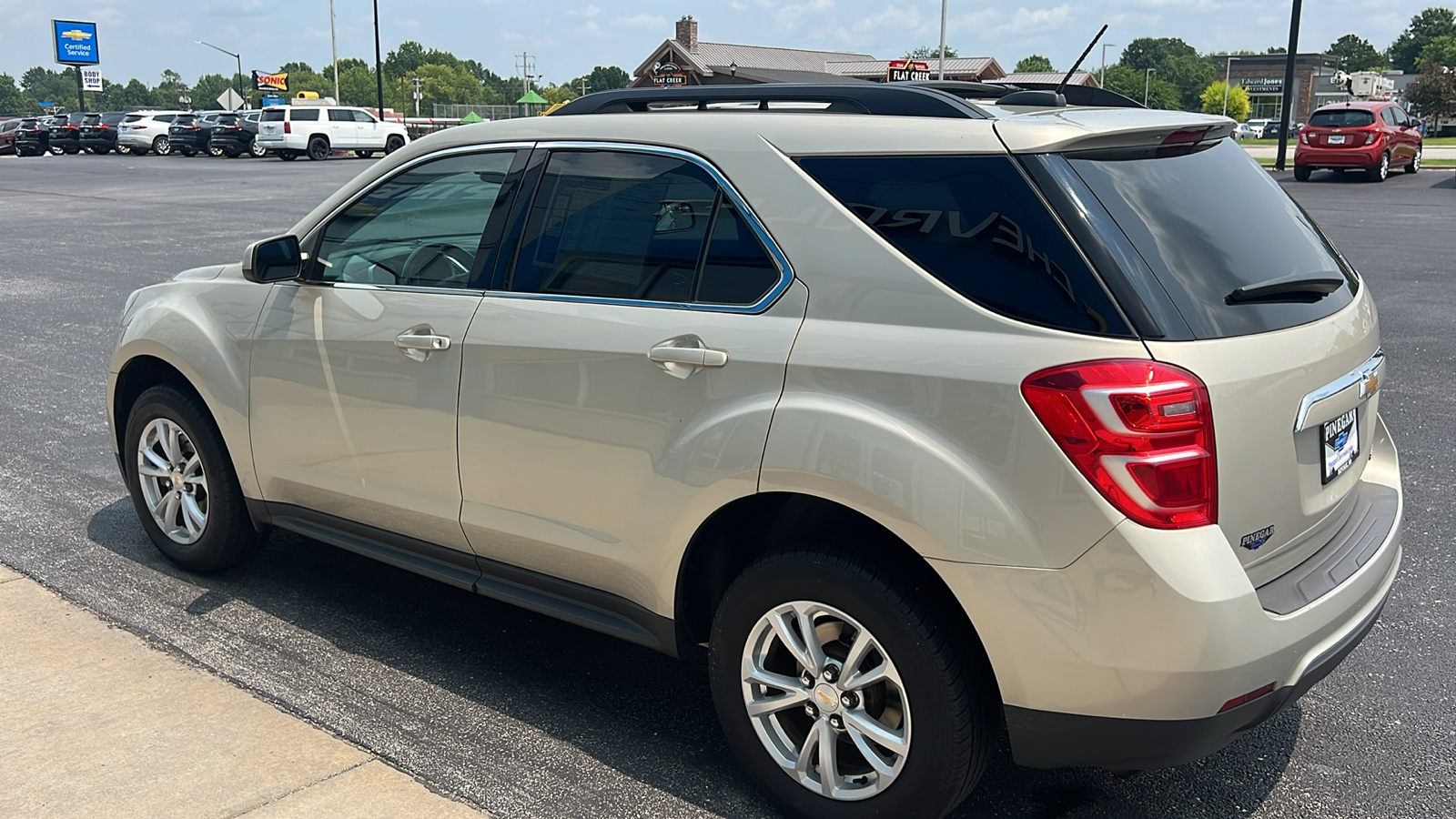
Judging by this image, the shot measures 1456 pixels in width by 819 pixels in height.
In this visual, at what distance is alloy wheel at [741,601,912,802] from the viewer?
9.59ft

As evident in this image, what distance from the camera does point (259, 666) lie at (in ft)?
13.3

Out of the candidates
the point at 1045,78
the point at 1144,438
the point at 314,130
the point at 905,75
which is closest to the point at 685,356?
the point at 1144,438

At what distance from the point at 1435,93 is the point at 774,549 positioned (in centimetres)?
7253

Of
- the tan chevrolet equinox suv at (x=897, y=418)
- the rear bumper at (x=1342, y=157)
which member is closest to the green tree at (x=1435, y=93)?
the rear bumper at (x=1342, y=157)

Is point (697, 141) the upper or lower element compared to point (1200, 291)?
upper

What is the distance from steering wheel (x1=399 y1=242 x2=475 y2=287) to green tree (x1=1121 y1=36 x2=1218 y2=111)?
487 ft

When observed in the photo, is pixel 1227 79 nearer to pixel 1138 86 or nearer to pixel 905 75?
pixel 1138 86

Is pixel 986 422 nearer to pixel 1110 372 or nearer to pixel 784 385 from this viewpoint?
pixel 1110 372

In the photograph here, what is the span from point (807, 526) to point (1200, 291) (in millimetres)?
1108

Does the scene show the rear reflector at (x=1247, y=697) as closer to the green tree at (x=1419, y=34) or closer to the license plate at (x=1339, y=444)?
the license plate at (x=1339, y=444)

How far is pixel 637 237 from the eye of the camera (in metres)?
3.42

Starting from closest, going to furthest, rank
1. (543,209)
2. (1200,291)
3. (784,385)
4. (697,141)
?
(1200,291) → (784,385) → (697,141) → (543,209)

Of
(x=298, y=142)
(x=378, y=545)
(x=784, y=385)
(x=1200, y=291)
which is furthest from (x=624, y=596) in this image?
(x=298, y=142)

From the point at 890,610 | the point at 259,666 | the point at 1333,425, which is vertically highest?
the point at 1333,425
